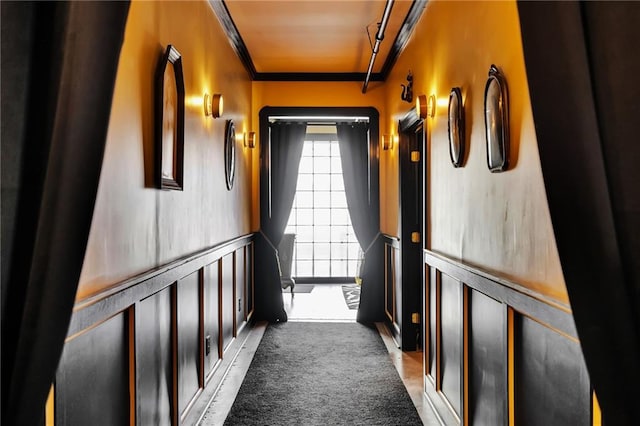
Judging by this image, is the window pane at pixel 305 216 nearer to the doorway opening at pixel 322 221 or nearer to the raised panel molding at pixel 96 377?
the doorway opening at pixel 322 221

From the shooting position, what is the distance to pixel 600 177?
927 millimetres

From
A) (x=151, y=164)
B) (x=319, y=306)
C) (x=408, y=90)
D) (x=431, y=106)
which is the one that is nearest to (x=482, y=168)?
(x=431, y=106)

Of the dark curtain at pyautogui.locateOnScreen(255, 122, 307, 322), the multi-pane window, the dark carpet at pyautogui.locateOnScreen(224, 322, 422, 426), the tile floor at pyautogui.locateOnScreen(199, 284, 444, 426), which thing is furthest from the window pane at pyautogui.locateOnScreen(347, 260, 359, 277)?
the dark carpet at pyautogui.locateOnScreen(224, 322, 422, 426)

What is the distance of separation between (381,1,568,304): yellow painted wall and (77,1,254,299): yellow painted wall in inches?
56.6

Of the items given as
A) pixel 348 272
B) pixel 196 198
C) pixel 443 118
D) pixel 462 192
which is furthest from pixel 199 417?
pixel 348 272

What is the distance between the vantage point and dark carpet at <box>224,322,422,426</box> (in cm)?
289

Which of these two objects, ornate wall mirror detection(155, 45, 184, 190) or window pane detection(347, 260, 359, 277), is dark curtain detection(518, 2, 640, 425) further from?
window pane detection(347, 260, 359, 277)

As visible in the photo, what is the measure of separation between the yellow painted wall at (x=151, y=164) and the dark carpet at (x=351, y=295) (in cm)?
285

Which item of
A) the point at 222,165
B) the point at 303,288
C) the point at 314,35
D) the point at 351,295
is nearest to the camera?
the point at 222,165

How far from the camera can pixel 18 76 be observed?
0.91m

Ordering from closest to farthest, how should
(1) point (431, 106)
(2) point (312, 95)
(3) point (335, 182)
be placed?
(1) point (431, 106) < (2) point (312, 95) < (3) point (335, 182)

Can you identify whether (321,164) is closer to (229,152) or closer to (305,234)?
(305,234)

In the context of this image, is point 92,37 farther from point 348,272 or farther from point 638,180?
point 348,272

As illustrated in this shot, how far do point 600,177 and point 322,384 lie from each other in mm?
2888
